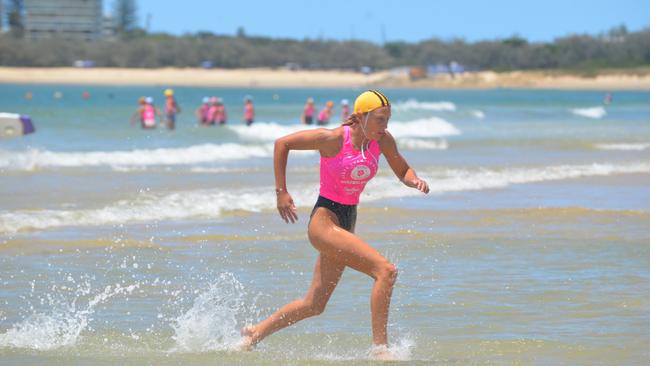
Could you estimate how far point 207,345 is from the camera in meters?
7.04

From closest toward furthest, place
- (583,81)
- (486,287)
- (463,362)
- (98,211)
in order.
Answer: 1. (463,362)
2. (486,287)
3. (98,211)
4. (583,81)

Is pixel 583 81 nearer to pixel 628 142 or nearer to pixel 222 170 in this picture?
pixel 628 142

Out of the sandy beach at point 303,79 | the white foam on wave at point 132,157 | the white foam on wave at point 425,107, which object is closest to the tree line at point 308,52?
the sandy beach at point 303,79

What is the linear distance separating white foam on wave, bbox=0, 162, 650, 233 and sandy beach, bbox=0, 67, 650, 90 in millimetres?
117306

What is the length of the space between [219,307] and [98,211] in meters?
5.64

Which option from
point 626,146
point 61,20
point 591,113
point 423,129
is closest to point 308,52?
point 61,20

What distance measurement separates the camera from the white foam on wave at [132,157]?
69.8ft

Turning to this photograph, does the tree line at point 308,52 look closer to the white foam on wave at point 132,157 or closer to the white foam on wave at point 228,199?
the white foam on wave at point 132,157

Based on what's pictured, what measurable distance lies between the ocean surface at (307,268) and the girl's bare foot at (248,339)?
1.8 inches

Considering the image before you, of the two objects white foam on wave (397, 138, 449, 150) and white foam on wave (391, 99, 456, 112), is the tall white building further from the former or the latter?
white foam on wave (397, 138, 449, 150)

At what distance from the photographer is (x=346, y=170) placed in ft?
20.7

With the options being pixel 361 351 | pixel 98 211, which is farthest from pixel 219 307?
pixel 98 211

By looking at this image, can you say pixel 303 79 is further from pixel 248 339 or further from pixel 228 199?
pixel 248 339

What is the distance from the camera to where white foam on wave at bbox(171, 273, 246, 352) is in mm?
7031
